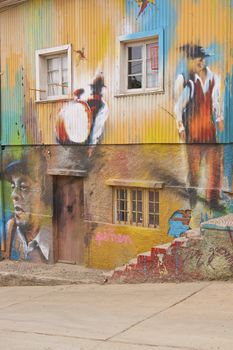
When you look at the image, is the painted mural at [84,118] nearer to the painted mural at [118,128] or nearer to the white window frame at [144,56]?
the painted mural at [118,128]

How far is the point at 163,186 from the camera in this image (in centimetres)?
1082

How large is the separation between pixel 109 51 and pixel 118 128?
1.65 m

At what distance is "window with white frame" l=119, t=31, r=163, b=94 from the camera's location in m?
10.8

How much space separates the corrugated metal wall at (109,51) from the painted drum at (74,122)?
23cm

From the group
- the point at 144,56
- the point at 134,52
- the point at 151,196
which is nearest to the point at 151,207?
the point at 151,196

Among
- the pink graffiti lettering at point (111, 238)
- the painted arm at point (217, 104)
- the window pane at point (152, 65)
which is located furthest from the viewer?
the pink graffiti lettering at point (111, 238)

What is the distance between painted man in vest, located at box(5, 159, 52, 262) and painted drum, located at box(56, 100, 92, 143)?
132cm

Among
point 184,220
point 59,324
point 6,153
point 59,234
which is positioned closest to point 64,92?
point 6,153

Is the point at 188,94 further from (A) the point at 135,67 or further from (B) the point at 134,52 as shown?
(B) the point at 134,52

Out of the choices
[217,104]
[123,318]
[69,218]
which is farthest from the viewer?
[69,218]

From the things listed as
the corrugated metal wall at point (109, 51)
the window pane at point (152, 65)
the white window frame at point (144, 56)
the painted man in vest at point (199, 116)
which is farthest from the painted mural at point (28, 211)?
the painted man in vest at point (199, 116)

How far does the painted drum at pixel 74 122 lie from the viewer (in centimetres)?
1206

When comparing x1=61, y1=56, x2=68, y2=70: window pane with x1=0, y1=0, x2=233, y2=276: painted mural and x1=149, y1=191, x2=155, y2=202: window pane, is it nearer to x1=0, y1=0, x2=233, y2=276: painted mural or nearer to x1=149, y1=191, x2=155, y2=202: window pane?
x1=0, y1=0, x2=233, y2=276: painted mural

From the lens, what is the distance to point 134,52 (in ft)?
37.5
